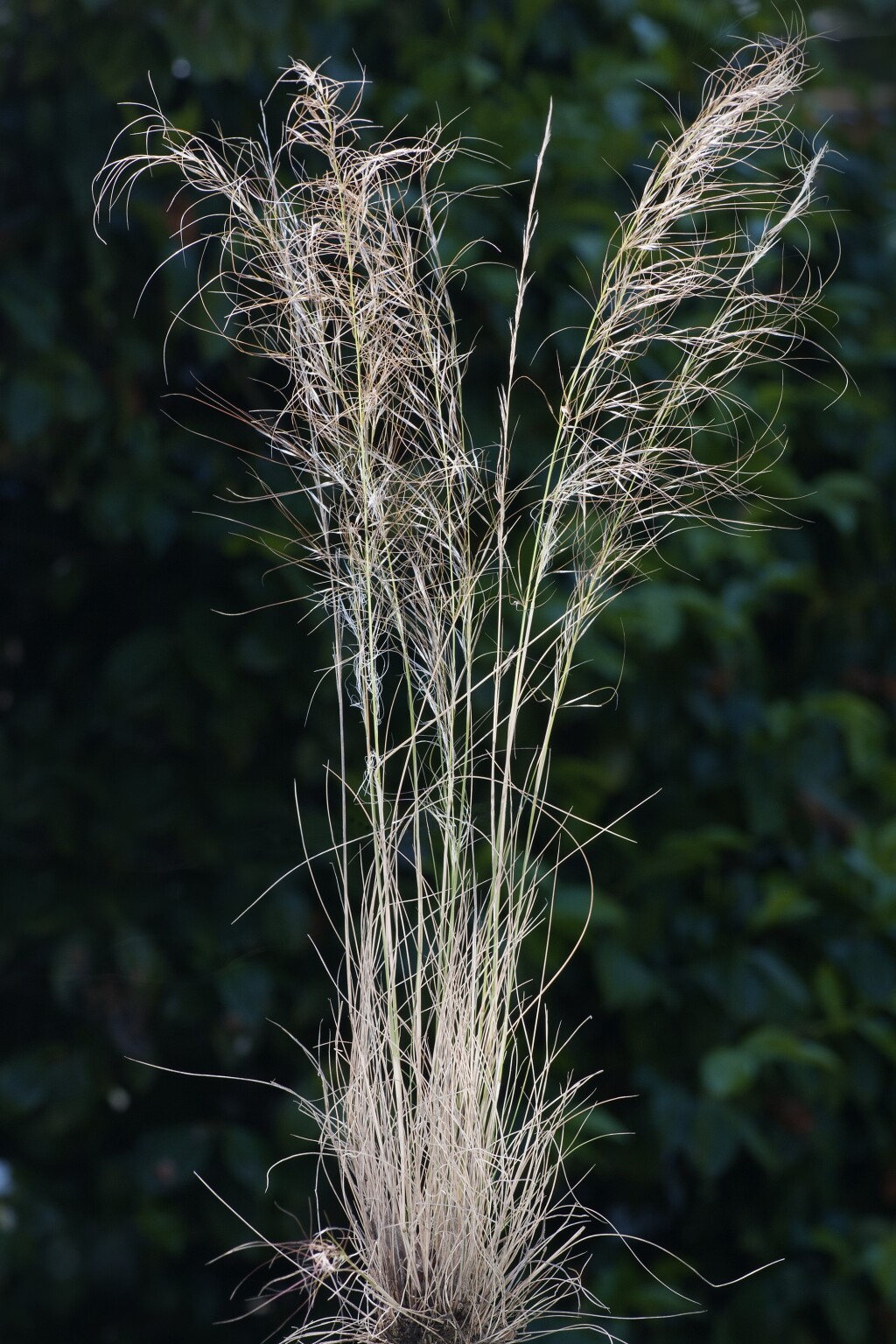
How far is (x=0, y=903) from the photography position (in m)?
1.42

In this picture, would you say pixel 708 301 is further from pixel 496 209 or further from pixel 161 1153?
pixel 161 1153

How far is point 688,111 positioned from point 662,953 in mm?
988

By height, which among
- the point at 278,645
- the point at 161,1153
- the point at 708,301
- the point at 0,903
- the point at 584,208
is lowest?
the point at 161,1153

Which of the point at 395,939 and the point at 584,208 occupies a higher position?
the point at 584,208

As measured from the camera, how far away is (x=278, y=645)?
4.36 ft

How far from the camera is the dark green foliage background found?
1326mm

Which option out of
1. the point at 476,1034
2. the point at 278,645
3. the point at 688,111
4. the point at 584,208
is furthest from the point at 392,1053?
the point at 688,111

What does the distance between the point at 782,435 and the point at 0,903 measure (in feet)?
3.34

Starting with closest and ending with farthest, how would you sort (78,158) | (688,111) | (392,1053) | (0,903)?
(392,1053), (78,158), (0,903), (688,111)

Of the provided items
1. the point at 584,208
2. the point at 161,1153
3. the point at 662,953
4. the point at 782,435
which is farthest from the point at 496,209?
the point at 161,1153

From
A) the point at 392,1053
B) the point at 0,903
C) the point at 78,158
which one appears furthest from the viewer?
the point at 0,903

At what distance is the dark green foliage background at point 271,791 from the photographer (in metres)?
1.33

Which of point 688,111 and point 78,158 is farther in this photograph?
point 688,111

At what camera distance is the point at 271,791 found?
4.50 ft
